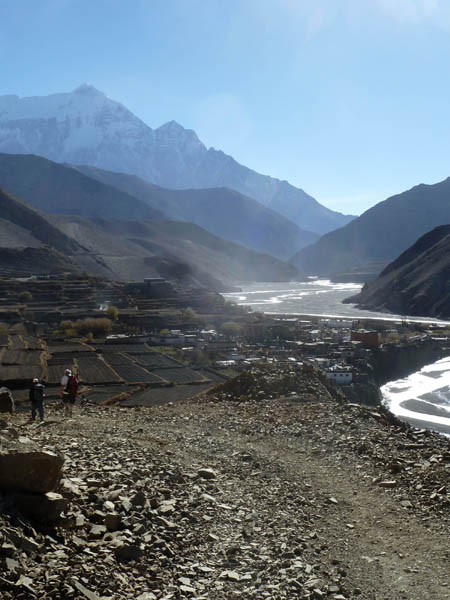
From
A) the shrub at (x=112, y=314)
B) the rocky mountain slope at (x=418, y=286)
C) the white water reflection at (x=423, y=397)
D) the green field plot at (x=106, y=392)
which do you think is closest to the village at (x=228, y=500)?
the green field plot at (x=106, y=392)

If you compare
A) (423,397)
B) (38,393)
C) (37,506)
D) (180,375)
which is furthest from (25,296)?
(37,506)

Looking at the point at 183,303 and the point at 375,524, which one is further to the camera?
the point at 183,303

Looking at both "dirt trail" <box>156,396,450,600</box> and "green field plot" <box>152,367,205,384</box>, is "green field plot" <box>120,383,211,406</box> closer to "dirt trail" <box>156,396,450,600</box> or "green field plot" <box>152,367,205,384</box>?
"green field plot" <box>152,367,205,384</box>

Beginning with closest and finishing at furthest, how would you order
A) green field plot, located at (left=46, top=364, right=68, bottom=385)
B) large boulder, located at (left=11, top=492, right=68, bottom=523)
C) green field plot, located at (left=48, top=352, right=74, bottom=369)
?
large boulder, located at (left=11, top=492, right=68, bottom=523) → green field plot, located at (left=46, top=364, right=68, bottom=385) → green field plot, located at (left=48, top=352, right=74, bottom=369)

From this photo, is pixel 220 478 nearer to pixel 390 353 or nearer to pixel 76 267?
pixel 390 353

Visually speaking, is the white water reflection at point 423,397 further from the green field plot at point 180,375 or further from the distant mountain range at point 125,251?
the distant mountain range at point 125,251

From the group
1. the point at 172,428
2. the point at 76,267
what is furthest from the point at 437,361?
the point at 76,267

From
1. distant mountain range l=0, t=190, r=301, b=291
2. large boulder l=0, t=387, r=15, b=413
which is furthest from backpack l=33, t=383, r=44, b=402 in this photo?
distant mountain range l=0, t=190, r=301, b=291
